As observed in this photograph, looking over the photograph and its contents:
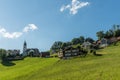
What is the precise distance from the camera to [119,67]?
62438 mm

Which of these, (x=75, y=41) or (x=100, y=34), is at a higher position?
(x=100, y=34)

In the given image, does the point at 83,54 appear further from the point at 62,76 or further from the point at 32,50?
the point at 32,50

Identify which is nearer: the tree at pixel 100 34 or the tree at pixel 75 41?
the tree at pixel 100 34

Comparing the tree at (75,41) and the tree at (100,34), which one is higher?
the tree at (100,34)

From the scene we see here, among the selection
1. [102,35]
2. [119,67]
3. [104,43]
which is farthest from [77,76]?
[102,35]

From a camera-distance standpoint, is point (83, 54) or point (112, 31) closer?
point (83, 54)

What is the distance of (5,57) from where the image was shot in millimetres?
136750

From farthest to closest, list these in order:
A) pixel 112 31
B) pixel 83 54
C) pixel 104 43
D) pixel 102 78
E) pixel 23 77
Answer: pixel 112 31
pixel 104 43
pixel 83 54
pixel 23 77
pixel 102 78

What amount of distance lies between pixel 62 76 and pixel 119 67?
41.9 feet

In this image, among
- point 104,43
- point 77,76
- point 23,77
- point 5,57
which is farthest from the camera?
point 104,43

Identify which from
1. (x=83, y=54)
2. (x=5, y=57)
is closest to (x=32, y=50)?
(x=5, y=57)

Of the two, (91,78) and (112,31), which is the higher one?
(112,31)

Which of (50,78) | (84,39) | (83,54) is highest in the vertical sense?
(84,39)

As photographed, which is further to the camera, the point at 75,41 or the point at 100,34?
the point at 75,41
